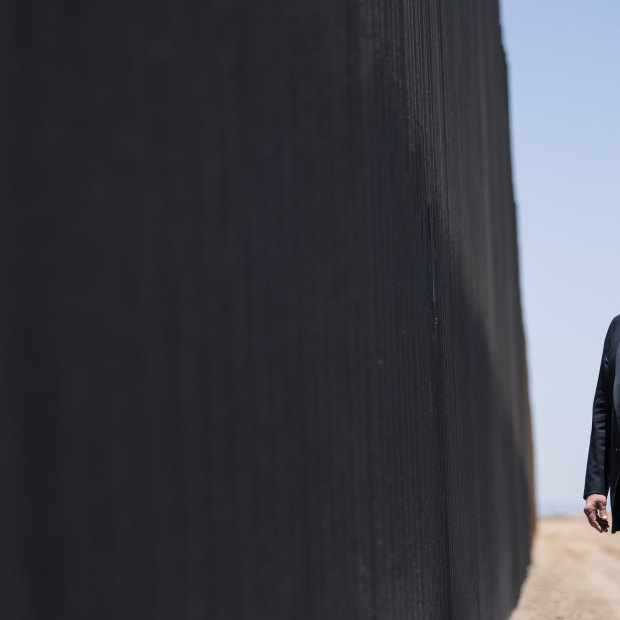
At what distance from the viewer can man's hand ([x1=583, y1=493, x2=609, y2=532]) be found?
584 centimetres

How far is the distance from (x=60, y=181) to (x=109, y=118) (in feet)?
0.67

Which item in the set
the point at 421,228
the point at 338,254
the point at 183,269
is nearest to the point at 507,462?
the point at 421,228

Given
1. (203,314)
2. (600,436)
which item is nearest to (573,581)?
(600,436)

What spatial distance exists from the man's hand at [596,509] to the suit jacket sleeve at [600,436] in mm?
39

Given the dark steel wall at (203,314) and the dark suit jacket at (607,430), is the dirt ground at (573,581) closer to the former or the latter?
the dark suit jacket at (607,430)

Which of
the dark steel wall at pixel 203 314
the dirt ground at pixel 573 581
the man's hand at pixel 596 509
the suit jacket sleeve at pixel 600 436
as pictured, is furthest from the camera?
the dirt ground at pixel 573 581

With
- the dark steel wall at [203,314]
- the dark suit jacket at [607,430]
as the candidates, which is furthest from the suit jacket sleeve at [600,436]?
the dark steel wall at [203,314]

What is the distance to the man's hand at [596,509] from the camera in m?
5.84

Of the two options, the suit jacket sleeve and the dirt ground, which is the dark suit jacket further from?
the dirt ground

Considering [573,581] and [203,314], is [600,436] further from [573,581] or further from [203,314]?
[573,581]

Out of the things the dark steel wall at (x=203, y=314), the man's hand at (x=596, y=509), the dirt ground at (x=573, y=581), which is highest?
the dark steel wall at (x=203, y=314)

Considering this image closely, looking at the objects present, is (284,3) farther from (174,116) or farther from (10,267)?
(10,267)

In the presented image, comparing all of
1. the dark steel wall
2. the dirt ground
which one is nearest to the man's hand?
the dark steel wall

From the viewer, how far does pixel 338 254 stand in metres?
3.89
